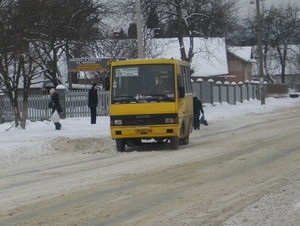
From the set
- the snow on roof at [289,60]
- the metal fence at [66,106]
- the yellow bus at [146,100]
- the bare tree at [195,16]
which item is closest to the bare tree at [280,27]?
the snow on roof at [289,60]

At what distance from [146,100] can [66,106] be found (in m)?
15.4

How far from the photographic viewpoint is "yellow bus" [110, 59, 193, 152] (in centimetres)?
1669

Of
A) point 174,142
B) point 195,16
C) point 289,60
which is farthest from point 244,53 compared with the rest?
point 174,142

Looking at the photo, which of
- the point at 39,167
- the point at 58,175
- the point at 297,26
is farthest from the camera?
the point at 297,26

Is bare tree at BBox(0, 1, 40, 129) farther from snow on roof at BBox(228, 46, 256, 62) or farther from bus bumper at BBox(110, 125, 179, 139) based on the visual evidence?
snow on roof at BBox(228, 46, 256, 62)

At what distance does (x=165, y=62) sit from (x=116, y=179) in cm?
620

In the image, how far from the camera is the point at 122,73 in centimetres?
1711

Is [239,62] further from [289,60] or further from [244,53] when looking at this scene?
[289,60]

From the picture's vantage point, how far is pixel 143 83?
666 inches

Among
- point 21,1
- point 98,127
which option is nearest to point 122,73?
point 98,127

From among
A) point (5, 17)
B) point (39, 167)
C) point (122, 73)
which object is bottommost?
point (39, 167)

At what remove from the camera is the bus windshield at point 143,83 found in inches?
663

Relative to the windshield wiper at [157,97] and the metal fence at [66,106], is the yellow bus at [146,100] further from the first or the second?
the metal fence at [66,106]

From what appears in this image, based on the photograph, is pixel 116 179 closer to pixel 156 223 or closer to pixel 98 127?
pixel 156 223
